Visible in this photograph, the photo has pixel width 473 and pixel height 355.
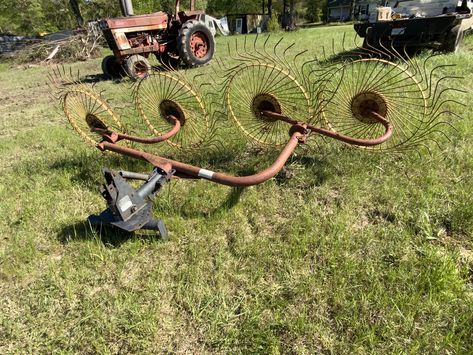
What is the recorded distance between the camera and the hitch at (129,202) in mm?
2340

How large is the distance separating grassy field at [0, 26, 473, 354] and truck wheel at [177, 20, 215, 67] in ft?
20.7

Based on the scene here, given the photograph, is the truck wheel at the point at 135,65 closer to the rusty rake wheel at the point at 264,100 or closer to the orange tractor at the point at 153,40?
the orange tractor at the point at 153,40

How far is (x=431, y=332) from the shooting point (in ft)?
5.81

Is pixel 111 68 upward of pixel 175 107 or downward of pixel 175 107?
downward

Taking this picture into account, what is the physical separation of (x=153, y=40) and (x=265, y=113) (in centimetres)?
688

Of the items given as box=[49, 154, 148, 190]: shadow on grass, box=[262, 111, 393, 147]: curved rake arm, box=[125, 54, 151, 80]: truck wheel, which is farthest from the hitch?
box=[125, 54, 151, 80]: truck wheel

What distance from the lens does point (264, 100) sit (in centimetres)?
344

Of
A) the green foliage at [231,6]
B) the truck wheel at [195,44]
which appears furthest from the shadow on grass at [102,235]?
the green foliage at [231,6]

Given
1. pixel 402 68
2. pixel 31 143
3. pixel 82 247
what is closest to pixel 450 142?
pixel 402 68

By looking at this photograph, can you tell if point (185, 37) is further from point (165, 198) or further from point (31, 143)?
point (165, 198)

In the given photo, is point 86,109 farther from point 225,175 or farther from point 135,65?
point 135,65

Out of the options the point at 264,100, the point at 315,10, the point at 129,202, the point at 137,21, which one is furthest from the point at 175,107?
the point at 315,10

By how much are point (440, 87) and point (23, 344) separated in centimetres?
576

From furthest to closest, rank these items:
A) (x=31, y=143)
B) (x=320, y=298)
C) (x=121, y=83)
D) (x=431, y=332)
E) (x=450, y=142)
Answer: (x=121, y=83) → (x=31, y=143) → (x=450, y=142) → (x=320, y=298) → (x=431, y=332)
